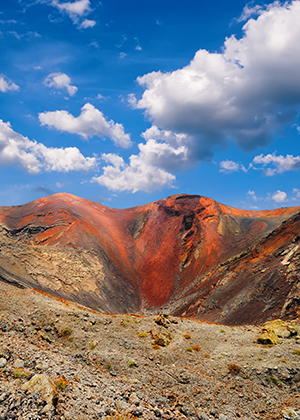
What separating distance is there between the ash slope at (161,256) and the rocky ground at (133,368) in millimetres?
14585

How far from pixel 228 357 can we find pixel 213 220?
69762mm

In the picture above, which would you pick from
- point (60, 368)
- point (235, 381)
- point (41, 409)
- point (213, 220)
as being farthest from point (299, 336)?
point (213, 220)

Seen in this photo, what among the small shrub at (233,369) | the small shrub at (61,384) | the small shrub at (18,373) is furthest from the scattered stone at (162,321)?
the small shrub at (18,373)

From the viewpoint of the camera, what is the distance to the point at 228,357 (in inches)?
658

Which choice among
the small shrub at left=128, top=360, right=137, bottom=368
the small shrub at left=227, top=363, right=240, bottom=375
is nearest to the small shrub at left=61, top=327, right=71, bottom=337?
the small shrub at left=128, top=360, right=137, bottom=368

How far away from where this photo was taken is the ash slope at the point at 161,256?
1513 inches

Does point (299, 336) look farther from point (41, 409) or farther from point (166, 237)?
point (166, 237)

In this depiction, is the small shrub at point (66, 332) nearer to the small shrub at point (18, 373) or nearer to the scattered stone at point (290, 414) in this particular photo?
the small shrub at point (18, 373)

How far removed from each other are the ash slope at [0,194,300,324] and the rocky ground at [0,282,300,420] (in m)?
14.6

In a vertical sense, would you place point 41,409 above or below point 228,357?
above

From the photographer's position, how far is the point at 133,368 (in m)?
14.3

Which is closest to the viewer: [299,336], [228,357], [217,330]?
[228,357]

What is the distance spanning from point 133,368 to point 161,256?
212 feet

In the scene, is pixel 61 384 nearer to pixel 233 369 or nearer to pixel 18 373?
pixel 18 373
